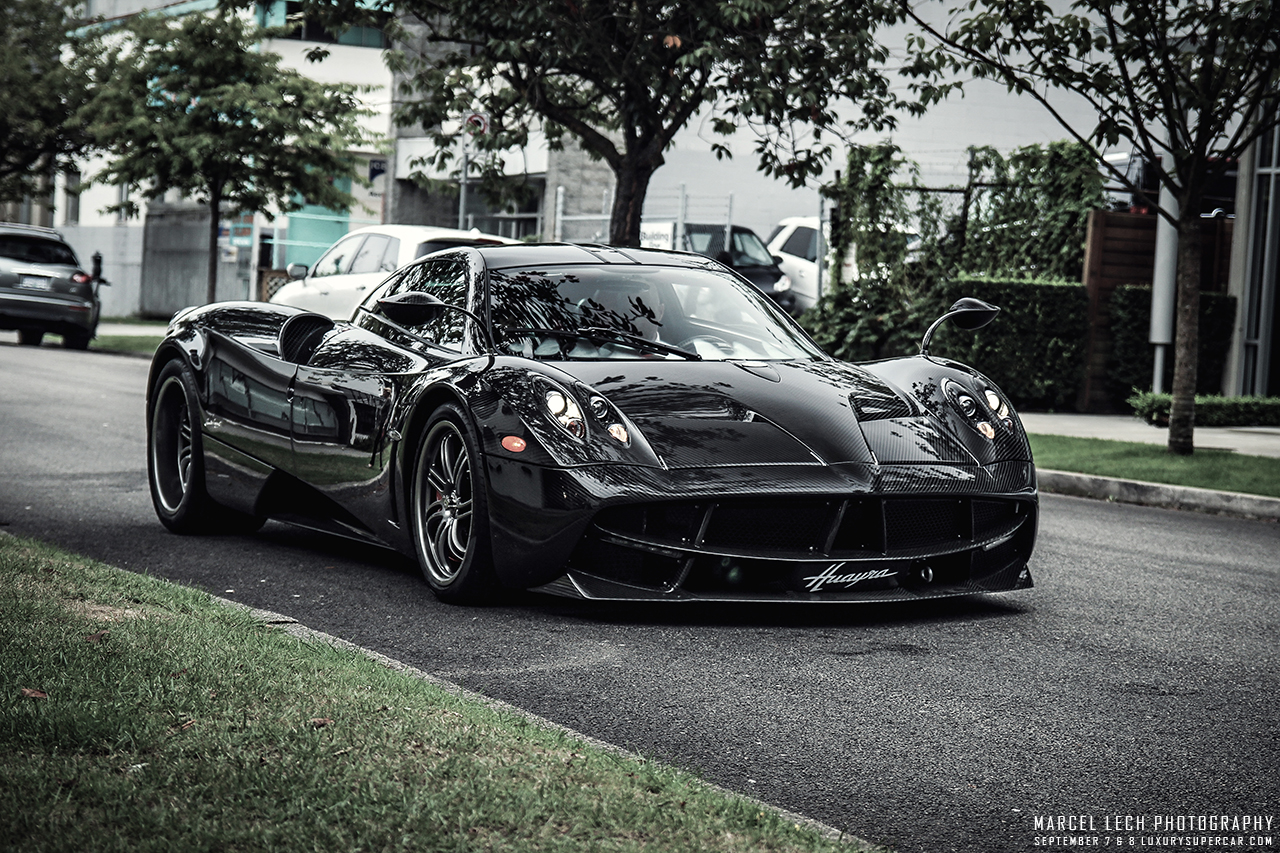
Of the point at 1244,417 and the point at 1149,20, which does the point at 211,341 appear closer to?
the point at 1149,20

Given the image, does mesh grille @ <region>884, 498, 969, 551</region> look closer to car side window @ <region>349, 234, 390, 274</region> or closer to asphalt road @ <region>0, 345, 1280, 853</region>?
asphalt road @ <region>0, 345, 1280, 853</region>

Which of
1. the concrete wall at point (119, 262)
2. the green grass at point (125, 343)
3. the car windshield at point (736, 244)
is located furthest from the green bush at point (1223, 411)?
the concrete wall at point (119, 262)

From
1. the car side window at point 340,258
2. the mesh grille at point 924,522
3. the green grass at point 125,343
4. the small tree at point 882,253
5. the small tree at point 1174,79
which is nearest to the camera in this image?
the mesh grille at point 924,522

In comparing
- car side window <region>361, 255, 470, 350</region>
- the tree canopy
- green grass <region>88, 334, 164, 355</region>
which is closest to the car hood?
car side window <region>361, 255, 470, 350</region>

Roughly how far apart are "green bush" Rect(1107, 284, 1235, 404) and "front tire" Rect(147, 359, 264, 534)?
465 inches

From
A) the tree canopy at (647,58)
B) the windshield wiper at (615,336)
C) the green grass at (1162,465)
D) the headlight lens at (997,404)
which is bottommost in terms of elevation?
the green grass at (1162,465)

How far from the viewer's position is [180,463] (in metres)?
7.62

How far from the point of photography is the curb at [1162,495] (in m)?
9.96

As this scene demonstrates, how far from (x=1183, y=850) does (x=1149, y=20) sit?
30.6ft

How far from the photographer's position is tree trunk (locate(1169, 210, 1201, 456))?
1175 cm

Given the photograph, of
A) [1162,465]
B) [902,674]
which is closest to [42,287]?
[1162,465]

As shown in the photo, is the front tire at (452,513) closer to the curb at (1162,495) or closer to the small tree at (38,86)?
the curb at (1162,495)

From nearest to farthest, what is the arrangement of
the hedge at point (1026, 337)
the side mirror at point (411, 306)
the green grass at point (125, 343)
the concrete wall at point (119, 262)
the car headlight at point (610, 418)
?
the car headlight at point (610, 418), the side mirror at point (411, 306), the hedge at point (1026, 337), the green grass at point (125, 343), the concrete wall at point (119, 262)

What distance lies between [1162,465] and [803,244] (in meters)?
13.1
